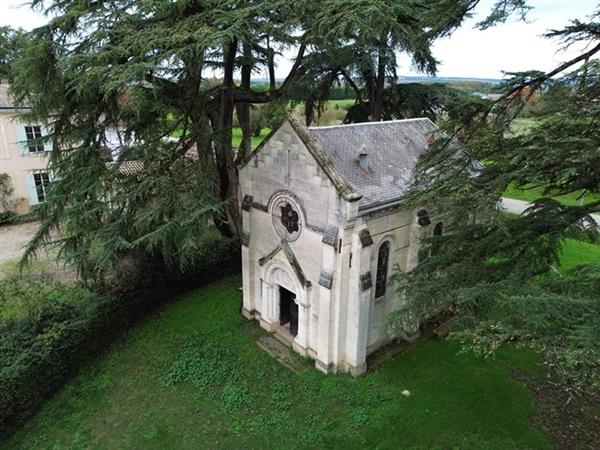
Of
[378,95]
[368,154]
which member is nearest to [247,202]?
[368,154]

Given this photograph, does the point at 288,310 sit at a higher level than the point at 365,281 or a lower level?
lower

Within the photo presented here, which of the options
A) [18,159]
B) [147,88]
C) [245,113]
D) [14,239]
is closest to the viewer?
[147,88]

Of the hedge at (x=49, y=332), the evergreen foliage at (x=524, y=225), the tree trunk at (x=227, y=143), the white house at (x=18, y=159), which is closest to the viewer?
the evergreen foliage at (x=524, y=225)

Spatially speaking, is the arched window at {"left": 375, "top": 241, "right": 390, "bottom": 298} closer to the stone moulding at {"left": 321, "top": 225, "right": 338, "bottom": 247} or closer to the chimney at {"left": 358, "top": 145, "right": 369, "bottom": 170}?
the stone moulding at {"left": 321, "top": 225, "right": 338, "bottom": 247}

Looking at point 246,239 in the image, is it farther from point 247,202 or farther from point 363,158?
point 363,158

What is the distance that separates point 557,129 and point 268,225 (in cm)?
1143

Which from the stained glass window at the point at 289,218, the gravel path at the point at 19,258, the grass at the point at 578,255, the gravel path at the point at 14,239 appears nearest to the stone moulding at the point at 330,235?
the stained glass window at the point at 289,218

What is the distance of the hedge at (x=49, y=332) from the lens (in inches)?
537

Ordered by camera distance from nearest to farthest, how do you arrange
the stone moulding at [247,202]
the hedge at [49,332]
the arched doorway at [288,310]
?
the hedge at [49,332] → the stone moulding at [247,202] → the arched doorway at [288,310]

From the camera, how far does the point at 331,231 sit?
14.3 meters

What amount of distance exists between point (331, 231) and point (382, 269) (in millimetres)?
3372

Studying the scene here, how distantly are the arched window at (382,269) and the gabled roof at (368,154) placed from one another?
204 centimetres

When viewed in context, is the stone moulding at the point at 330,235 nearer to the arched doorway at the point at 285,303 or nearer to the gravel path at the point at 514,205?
the arched doorway at the point at 285,303

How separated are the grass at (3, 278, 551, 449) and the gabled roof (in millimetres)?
7075
